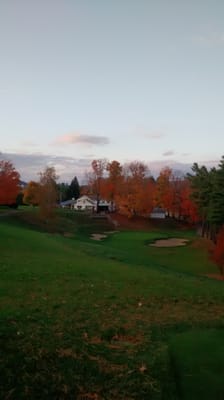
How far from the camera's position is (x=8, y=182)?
2452 inches

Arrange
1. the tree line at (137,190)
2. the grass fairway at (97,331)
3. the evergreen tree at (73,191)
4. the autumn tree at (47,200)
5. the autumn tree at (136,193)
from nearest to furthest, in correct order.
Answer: the grass fairway at (97,331)
the tree line at (137,190)
the autumn tree at (47,200)
the autumn tree at (136,193)
the evergreen tree at (73,191)

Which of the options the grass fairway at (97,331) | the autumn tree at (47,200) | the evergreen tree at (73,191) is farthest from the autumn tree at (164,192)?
the grass fairway at (97,331)

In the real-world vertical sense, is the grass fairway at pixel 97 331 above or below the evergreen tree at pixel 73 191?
below

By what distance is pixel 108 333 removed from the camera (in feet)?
23.5

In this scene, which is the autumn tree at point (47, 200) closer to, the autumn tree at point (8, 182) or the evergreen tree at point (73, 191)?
the autumn tree at point (8, 182)

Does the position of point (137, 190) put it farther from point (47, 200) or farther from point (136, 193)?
point (47, 200)

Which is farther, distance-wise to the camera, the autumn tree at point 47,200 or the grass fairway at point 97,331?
the autumn tree at point 47,200

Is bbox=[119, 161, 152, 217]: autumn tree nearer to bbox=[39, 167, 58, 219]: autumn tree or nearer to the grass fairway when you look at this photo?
bbox=[39, 167, 58, 219]: autumn tree

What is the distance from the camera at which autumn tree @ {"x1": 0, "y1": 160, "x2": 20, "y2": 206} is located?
61062mm

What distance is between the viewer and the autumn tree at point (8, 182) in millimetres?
61062

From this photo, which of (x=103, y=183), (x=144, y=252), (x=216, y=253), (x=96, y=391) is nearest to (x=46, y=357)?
(x=96, y=391)

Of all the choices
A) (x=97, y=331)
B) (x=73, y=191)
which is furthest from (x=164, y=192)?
(x=97, y=331)

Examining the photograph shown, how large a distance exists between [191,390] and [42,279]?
9481mm

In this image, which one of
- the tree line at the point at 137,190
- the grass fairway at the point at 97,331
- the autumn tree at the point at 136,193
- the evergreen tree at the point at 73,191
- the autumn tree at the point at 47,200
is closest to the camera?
the grass fairway at the point at 97,331
